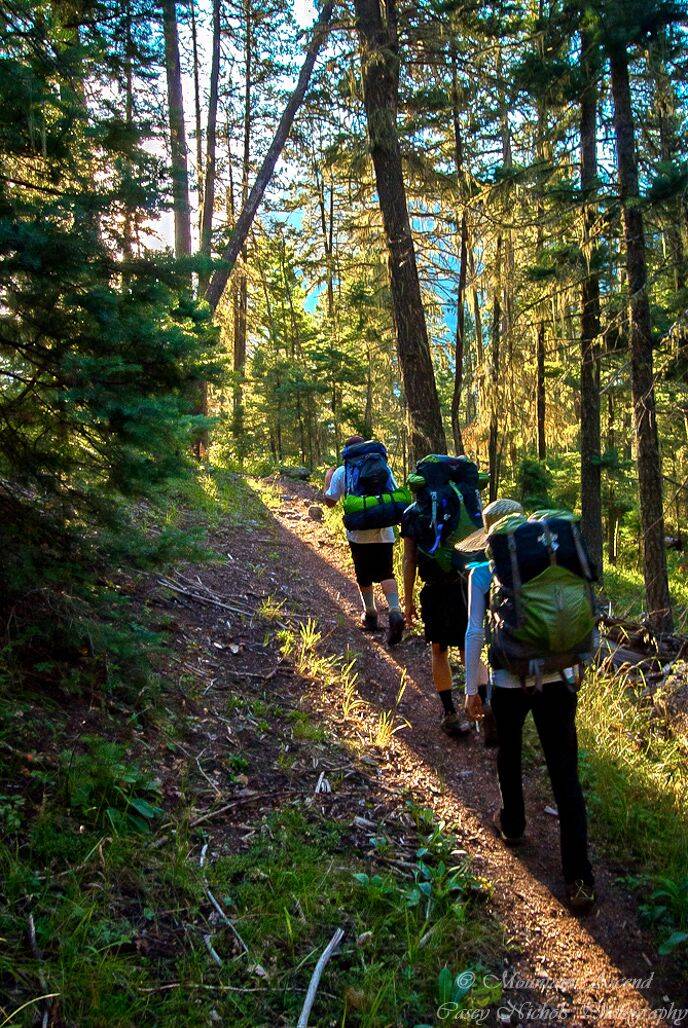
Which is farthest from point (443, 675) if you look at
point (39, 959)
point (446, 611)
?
point (39, 959)

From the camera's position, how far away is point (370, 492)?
642cm

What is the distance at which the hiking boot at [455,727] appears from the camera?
485 centimetres

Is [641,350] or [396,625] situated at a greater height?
[641,350]

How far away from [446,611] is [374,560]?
1.91 meters

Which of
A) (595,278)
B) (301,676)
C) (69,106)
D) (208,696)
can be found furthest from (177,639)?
(595,278)

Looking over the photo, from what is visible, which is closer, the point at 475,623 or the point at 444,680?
the point at 475,623

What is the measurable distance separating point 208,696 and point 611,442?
23.5m

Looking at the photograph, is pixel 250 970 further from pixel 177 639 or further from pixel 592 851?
pixel 177 639

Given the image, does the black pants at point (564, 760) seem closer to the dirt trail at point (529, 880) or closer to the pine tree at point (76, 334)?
the dirt trail at point (529, 880)

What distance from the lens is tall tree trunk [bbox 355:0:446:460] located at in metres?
8.27

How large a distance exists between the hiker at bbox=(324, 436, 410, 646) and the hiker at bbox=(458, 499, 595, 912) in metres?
2.93

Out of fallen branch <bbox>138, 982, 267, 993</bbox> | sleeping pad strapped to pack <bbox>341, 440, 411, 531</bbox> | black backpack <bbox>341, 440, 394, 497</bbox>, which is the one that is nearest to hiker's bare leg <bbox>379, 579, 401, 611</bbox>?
sleeping pad strapped to pack <bbox>341, 440, 411, 531</bbox>

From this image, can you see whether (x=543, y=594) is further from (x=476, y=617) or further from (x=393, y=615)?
(x=393, y=615)

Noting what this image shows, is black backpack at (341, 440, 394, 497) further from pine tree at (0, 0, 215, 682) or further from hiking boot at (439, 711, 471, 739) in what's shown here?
pine tree at (0, 0, 215, 682)
